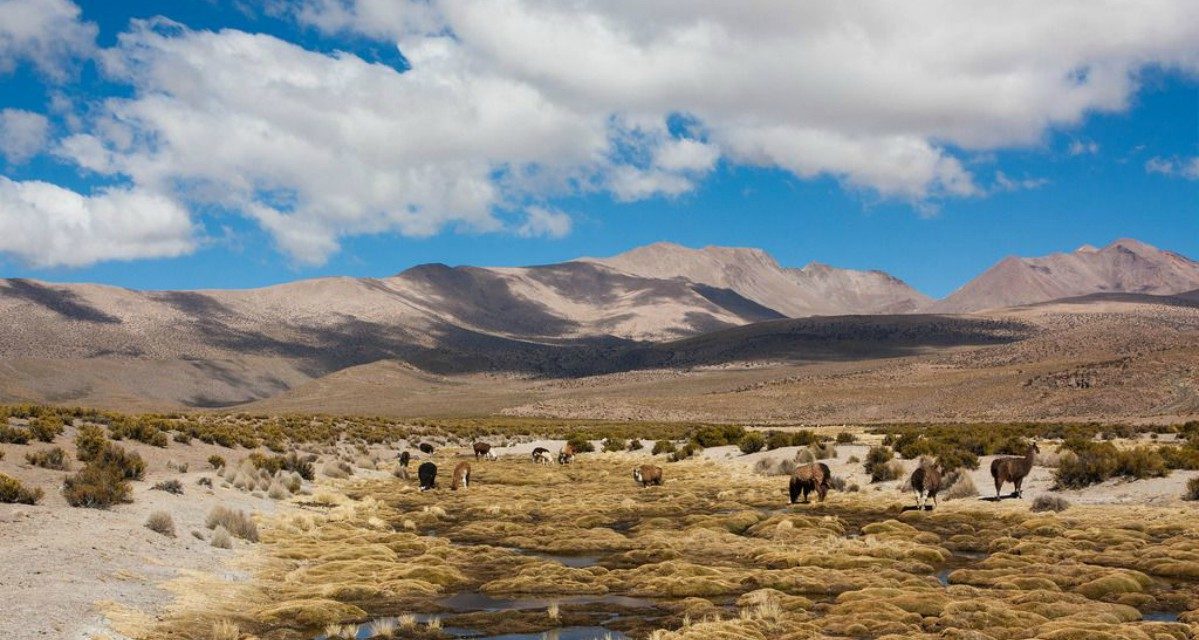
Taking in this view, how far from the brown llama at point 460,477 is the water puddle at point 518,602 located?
16.4m

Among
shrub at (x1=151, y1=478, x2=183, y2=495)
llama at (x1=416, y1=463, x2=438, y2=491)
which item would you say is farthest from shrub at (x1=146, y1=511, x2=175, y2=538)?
llama at (x1=416, y1=463, x2=438, y2=491)

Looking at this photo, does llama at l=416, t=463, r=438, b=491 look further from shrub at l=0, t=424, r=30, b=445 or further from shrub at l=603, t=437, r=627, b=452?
shrub at l=603, t=437, r=627, b=452

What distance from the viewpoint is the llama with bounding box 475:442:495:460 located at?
1822 inches

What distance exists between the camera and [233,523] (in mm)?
18484

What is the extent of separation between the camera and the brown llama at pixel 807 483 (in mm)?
24953

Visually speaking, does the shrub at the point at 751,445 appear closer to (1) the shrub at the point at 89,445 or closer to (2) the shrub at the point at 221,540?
(1) the shrub at the point at 89,445

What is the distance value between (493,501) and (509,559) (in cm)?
983

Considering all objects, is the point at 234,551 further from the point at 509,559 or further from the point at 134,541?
the point at 509,559

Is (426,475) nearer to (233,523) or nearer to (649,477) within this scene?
(649,477)

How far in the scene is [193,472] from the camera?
92.1 ft

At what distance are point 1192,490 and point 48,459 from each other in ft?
97.3

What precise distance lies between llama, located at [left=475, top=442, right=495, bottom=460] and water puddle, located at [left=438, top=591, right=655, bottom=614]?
106 feet

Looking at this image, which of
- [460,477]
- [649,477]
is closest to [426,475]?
[460,477]

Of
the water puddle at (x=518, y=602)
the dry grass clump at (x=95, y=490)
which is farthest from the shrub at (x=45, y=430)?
the water puddle at (x=518, y=602)
